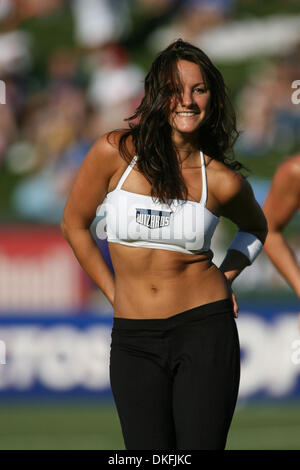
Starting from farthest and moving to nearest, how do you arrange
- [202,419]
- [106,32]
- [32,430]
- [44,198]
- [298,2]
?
[298,2], [106,32], [44,198], [32,430], [202,419]

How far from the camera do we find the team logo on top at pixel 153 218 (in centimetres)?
382

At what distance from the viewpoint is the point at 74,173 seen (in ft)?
35.2

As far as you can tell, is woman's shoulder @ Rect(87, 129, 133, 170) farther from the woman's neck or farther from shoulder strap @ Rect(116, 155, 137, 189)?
the woman's neck

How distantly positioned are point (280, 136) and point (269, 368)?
14.5 ft

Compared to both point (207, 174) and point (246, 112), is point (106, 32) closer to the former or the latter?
point (246, 112)

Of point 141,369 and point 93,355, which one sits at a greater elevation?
point 141,369

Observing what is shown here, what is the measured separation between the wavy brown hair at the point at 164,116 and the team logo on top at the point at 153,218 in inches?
2.4

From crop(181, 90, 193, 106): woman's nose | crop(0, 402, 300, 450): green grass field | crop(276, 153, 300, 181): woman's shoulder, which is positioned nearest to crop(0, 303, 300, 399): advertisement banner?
crop(0, 402, 300, 450): green grass field

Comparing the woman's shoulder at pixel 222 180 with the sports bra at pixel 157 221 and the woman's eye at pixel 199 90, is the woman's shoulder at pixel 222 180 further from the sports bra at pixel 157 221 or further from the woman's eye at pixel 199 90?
the woman's eye at pixel 199 90

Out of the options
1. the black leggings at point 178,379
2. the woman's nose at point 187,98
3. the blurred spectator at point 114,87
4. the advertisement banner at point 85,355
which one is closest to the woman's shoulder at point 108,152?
the woman's nose at point 187,98

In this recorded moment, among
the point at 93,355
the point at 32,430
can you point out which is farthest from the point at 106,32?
the point at 32,430

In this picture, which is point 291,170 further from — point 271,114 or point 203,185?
point 271,114

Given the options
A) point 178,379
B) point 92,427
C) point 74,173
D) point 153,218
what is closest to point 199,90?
point 153,218

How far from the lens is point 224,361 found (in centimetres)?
388
